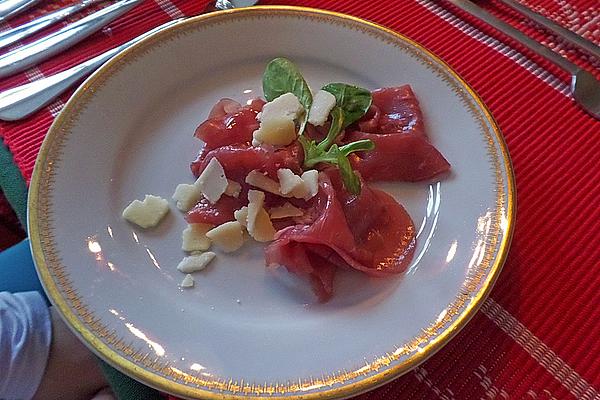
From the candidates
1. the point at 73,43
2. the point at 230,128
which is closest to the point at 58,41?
the point at 73,43

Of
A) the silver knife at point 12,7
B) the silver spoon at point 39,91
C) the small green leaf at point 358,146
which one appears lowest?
the small green leaf at point 358,146

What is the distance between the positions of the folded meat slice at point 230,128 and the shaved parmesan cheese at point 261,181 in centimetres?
10

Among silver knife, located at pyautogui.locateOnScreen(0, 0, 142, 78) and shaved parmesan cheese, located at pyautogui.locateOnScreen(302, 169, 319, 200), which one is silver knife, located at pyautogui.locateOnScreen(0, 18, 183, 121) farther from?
shaved parmesan cheese, located at pyautogui.locateOnScreen(302, 169, 319, 200)

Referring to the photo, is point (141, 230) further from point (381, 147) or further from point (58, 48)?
point (58, 48)

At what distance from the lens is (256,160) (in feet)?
3.02

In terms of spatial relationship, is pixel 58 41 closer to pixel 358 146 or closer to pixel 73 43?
pixel 73 43

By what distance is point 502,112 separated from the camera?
1115mm

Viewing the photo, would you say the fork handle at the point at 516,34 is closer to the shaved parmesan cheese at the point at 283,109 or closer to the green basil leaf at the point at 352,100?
the green basil leaf at the point at 352,100

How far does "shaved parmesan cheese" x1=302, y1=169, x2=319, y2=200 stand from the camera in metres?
0.88

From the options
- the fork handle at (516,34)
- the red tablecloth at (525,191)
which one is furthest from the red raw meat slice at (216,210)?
the fork handle at (516,34)

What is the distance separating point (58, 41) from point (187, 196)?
522 mm

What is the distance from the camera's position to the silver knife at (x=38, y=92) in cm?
108

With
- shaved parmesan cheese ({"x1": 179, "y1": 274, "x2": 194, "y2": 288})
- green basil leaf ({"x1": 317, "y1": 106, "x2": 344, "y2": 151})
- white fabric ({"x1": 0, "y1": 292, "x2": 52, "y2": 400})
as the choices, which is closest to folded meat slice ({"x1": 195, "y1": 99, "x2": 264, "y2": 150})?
green basil leaf ({"x1": 317, "y1": 106, "x2": 344, "y2": 151})

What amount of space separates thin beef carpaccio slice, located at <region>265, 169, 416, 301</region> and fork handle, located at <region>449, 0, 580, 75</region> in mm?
514
